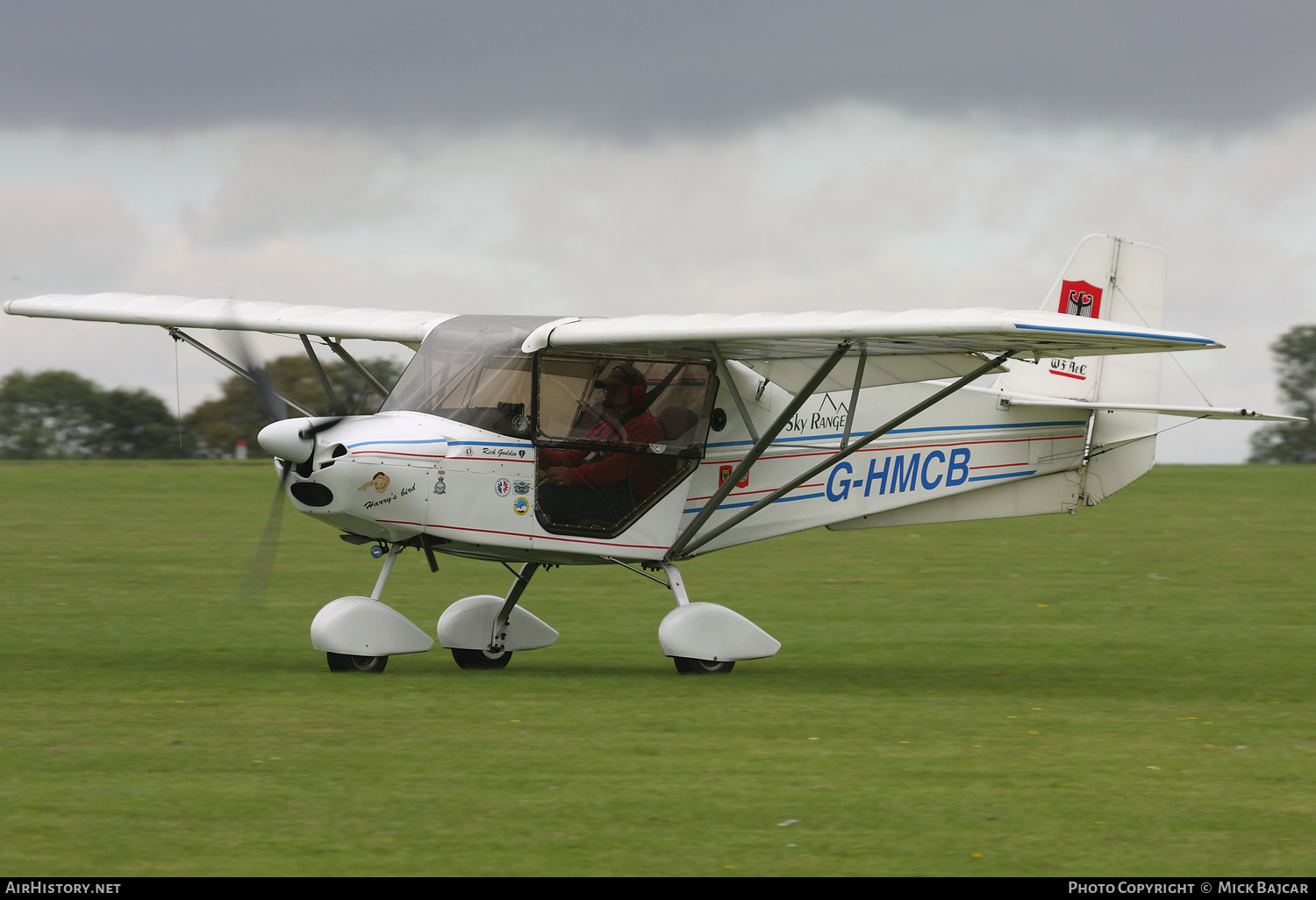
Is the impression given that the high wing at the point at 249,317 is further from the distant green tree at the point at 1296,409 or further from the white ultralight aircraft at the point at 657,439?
the distant green tree at the point at 1296,409

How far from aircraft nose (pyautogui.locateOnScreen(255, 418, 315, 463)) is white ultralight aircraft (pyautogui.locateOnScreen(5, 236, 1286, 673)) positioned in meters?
0.01

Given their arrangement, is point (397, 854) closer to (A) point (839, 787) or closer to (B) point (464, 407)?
(A) point (839, 787)

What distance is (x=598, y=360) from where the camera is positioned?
11961mm

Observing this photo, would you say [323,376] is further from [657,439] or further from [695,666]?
[695,666]

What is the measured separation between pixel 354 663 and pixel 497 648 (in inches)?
56.8

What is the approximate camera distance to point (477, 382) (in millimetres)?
11719

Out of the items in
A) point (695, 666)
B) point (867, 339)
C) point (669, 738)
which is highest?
point (867, 339)

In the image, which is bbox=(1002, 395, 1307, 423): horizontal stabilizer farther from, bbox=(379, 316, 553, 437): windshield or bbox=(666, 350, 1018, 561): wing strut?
bbox=(379, 316, 553, 437): windshield

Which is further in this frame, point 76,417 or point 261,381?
point 76,417

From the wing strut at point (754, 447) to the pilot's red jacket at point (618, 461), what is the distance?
48 cm

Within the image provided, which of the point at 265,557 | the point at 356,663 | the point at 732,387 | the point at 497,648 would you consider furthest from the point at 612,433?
the point at 265,557

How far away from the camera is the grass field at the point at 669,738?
6617 millimetres

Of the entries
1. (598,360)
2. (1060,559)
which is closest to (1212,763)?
(598,360)

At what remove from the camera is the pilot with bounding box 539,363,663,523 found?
11.9 metres
